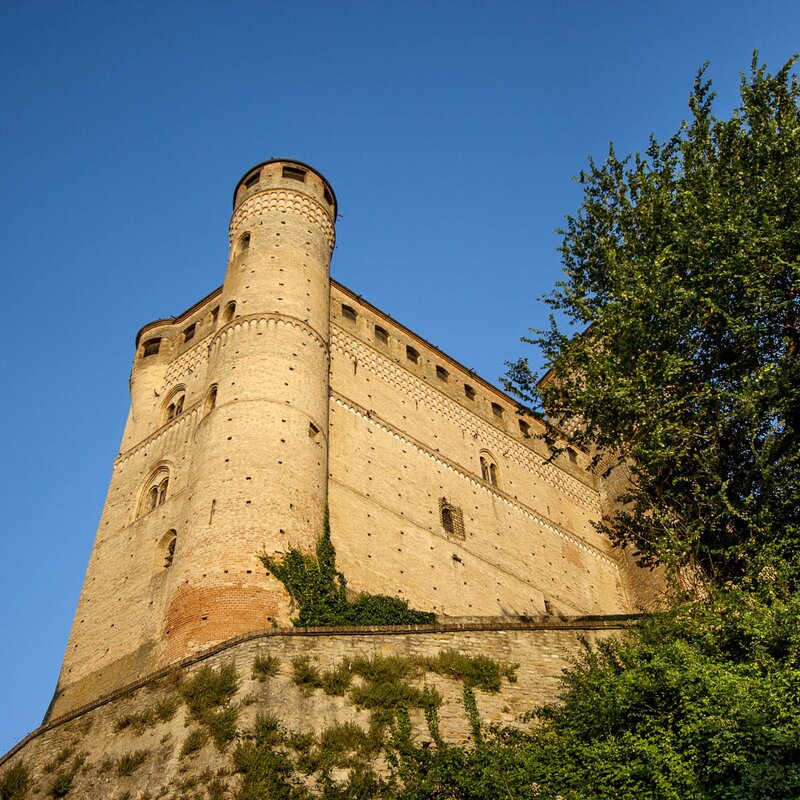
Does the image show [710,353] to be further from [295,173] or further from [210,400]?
[295,173]

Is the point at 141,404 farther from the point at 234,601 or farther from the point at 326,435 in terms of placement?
the point at 234,601

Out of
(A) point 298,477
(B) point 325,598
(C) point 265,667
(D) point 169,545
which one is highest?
(A) point 298,477

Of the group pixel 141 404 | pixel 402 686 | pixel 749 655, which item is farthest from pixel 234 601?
pixel 141 404

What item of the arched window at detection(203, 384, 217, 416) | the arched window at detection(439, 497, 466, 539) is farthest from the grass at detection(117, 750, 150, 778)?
the arched window at detection(439, 497, 466, 539)

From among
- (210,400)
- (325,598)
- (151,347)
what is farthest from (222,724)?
(151,347)

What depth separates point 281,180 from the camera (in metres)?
21.4

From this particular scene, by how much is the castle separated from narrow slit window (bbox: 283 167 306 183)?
51mm

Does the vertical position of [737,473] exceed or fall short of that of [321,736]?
it exceeds it

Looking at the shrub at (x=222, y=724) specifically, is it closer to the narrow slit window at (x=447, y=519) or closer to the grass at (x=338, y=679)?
the grass at (x=338, y=679)

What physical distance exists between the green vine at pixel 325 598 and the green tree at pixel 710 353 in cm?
436

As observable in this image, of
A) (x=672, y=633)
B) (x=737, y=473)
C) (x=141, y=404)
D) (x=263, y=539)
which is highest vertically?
(x=141, y=404)

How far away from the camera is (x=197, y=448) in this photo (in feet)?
53.5

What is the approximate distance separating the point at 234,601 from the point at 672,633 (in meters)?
6.51

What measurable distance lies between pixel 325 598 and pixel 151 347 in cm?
1090
